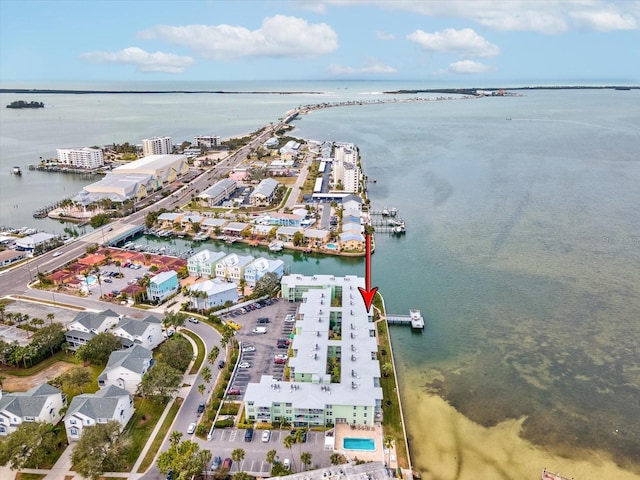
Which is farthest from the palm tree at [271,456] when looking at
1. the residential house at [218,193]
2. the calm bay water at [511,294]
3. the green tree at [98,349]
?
the residential house at [218,193]

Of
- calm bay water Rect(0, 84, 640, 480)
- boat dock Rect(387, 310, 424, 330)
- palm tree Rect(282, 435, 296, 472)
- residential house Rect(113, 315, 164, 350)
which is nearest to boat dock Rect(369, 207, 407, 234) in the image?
calm bay water Rect(0, 84, 640, 480)

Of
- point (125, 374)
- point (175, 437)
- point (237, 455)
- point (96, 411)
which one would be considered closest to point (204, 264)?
point (125, 374)

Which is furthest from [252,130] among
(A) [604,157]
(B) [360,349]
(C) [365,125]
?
(B) [360,349]

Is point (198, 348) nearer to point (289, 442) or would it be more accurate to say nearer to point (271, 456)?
point (289, 442)

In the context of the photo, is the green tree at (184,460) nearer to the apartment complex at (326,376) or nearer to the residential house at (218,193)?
the apartment complex at (326,376)

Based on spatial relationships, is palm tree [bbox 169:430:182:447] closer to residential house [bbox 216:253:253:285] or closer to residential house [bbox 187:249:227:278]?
residential house [bbox 216:253:253:285]

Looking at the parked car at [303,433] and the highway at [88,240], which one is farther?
the highway at [88,240]
